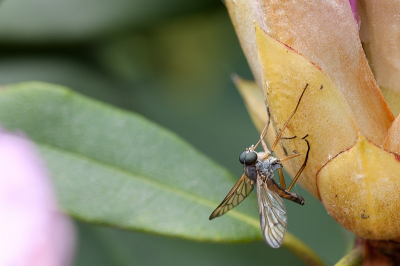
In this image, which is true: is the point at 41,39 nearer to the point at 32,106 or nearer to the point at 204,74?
the point at 204,74

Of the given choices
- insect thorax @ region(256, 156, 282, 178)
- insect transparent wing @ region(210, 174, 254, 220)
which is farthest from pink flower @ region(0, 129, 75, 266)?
insect thorax @ region(256, 156, 282, 178)

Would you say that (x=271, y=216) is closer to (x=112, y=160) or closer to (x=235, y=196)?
(x=235, y=196)

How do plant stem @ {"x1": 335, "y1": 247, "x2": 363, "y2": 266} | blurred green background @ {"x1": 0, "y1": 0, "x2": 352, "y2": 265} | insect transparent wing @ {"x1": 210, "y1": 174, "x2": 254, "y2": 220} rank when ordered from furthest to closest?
blurred green background @ {"x1": 0, "y1": 0, "x2": 352, "y2": 265} < insect transparent wing @ {"x1": 210, "y1": 174, "x2": 254, "y2": 220} < plant stem @ {"x1": 335, "y1": 247, "x2": 363, "y2": 266}

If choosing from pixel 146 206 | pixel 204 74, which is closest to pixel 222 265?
pixel 146 206

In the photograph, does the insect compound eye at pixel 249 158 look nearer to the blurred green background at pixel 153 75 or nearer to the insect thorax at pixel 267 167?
the insect thorax at pixel 267 167

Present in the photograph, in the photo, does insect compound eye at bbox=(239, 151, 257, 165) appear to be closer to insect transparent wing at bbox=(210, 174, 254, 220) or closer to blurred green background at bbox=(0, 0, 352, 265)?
insect transparent wing at bbox=(210, 174, 254, 220)

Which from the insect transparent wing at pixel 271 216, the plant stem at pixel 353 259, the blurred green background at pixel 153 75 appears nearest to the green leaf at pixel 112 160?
the insect transparent wing at pixel 271 216

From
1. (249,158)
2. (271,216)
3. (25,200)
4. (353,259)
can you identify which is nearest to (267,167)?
(249,158)
